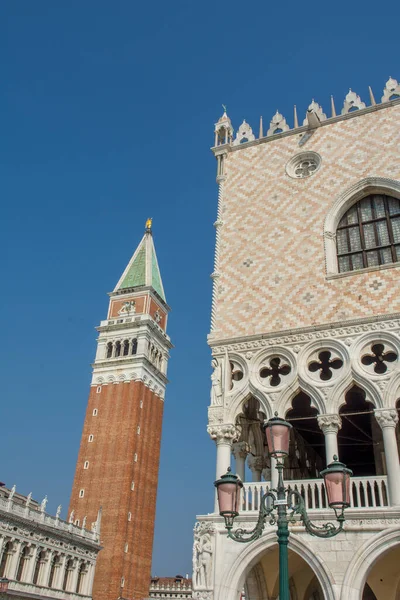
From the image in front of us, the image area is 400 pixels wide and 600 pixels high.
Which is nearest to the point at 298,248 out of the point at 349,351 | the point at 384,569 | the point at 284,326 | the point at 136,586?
the point at 284,326

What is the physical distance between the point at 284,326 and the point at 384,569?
6.07 m

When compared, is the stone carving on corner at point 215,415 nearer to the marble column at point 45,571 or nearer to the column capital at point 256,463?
the column capital at point 256,463

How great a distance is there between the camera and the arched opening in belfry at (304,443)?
55.1 ft

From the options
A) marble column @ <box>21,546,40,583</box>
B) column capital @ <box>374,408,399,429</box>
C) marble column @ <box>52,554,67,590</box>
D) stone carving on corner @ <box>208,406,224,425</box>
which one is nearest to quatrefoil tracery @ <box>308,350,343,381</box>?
column capital @ <box>374,408,399,429</box>

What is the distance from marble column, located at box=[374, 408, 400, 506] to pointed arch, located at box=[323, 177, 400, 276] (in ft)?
13.4

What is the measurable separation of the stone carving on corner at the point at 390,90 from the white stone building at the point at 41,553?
28.1 meters

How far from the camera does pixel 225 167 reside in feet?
60.9

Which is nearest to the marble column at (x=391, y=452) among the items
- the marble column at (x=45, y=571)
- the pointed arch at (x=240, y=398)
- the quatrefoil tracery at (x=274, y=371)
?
the quatrefoil tracery at (x=274, y=371)

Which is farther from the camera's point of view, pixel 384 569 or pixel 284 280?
pixel 284 280

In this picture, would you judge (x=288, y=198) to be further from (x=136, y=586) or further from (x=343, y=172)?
(x=136, y=586)

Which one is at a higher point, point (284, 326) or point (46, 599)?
point (284, 326)

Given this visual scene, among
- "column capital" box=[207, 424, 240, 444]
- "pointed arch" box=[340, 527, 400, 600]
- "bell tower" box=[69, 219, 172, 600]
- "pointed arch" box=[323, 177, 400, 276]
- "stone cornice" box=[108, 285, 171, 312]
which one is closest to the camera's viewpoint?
"pointed arch" box=[340, 527, 400, 600]

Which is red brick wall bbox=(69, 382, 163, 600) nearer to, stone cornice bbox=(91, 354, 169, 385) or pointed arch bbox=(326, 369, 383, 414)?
stone cornice bbox=(91, 354, 169, 385)

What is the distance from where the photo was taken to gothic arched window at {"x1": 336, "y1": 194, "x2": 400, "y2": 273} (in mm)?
15117
